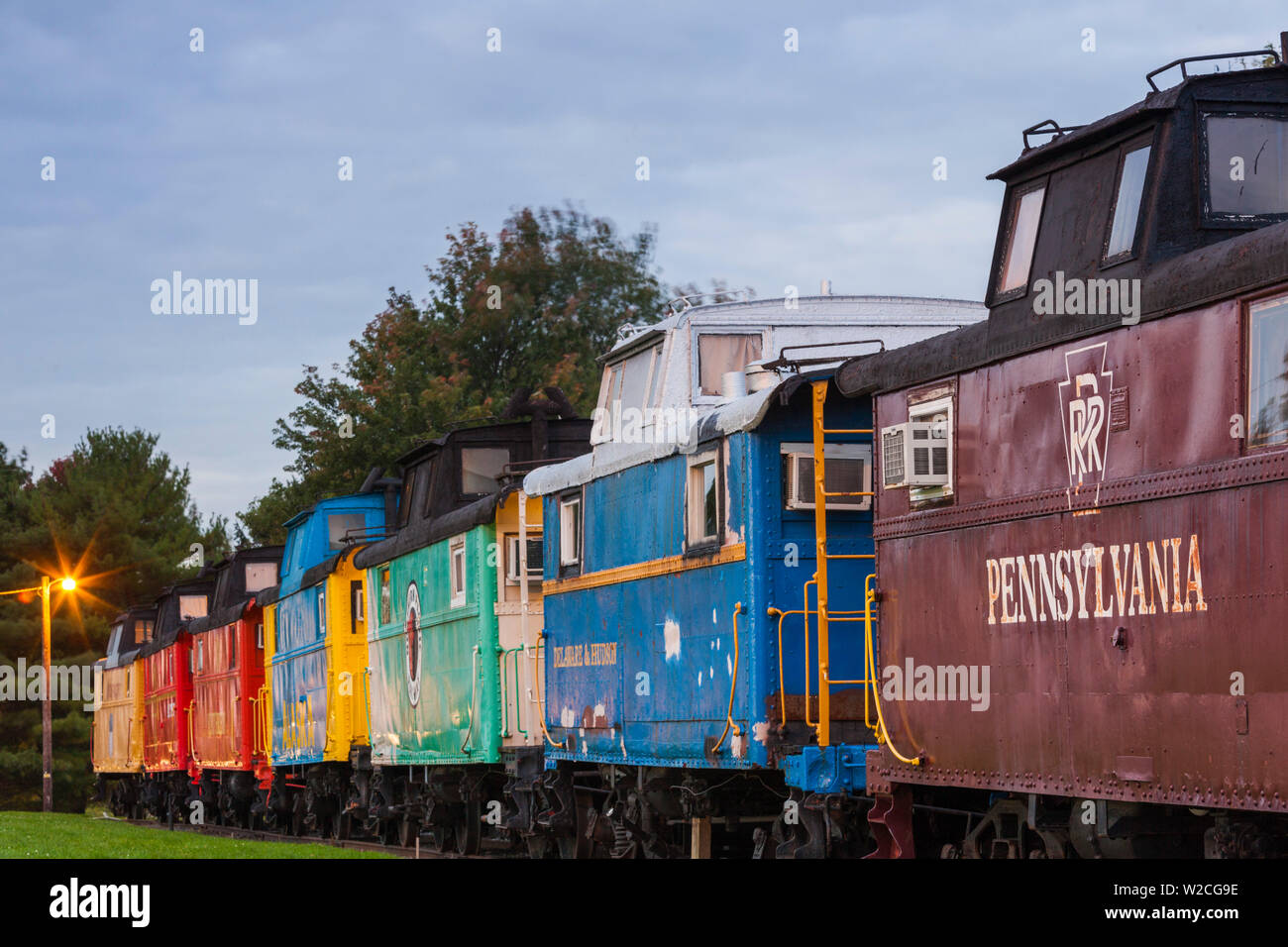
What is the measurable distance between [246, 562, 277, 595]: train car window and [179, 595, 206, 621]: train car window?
270 inches

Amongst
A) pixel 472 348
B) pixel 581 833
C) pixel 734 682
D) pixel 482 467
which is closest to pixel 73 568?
pixel 472 348

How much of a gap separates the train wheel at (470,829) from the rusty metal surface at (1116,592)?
37.7 ft

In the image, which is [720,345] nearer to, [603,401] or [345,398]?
[603,401]

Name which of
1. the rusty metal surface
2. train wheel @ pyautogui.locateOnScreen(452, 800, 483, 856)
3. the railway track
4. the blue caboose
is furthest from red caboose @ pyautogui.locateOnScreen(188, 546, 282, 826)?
the rusty metal surface

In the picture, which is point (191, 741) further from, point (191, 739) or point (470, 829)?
point (470, 829)

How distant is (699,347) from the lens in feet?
52.8

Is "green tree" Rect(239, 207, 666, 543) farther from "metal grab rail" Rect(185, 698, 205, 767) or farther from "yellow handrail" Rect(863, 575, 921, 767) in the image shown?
"yellow handrail" Rect(863, 575, 921, 767)

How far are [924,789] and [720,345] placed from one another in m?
4.82

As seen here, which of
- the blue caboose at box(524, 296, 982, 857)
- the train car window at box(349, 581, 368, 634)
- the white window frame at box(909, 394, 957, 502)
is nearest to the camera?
the white window frame at box(909, 394, 957, 502)

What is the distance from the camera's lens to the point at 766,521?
1363 cm

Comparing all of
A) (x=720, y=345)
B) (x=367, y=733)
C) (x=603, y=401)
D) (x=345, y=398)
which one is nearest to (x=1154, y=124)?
(x=720, y=345)

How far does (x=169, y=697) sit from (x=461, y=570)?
24551 mm

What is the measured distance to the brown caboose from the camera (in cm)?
870

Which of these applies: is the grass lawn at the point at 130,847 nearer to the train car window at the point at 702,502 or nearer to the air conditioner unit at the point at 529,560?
the air conditioner unit at the point at 529,560
